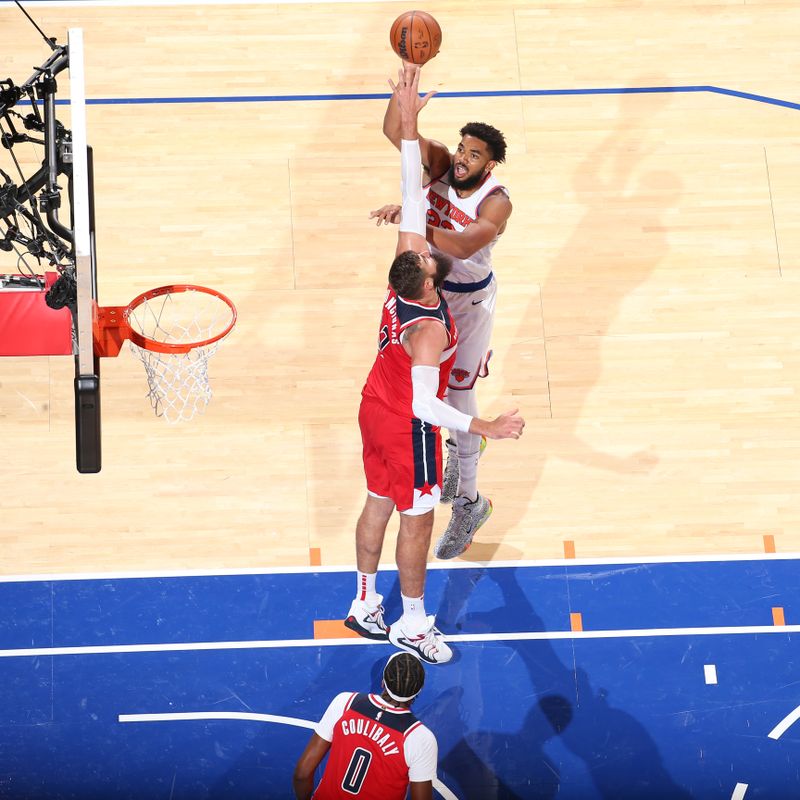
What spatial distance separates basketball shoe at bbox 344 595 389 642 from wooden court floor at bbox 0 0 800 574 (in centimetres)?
53

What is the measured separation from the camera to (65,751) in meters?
6.27

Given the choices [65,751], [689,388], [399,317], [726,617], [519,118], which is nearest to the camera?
[399,317]

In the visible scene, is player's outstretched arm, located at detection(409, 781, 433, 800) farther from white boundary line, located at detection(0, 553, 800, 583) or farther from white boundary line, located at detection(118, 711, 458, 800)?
white boundary line, located at detection(0, 553, 800, 583)

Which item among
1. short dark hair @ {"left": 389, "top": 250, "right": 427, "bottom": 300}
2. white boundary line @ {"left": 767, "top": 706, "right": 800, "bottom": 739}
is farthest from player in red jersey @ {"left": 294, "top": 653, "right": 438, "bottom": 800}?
white boundary line @ {"left": 767, "top": 706, "right": 800, "bottom": 739}

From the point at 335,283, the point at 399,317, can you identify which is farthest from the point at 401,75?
the point at 335,283

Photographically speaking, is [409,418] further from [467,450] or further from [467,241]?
[467,241]

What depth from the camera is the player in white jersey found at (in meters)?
5.91

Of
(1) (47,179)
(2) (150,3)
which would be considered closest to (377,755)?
(1) (47,179)

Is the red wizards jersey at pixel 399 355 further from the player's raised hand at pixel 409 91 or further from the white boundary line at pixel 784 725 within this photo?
the white boundary line at pixel 784 725

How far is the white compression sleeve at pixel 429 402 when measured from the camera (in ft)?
18.2

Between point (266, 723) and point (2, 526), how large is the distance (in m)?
2.11

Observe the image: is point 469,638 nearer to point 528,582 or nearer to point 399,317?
point 528,582

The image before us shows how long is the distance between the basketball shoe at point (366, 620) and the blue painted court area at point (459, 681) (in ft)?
0.61

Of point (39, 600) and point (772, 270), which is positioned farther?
point (772, 270)
